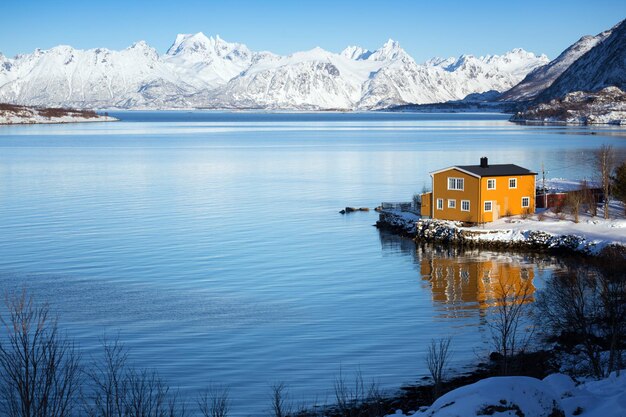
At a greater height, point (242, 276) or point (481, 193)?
point (481, 193)

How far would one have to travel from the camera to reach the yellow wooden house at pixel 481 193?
45.1m

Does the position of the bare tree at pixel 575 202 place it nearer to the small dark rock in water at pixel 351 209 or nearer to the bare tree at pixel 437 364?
the small dark rock in water at pixel 351 209

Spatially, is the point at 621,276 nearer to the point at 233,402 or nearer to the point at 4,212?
the point at 233,402

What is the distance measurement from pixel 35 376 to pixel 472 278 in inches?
987

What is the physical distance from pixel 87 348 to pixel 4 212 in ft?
112

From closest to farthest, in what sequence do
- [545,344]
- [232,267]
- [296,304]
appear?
[545,344], [296,304], [232,267]

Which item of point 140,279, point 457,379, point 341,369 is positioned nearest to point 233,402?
point 341,369

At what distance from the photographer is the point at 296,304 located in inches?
1176

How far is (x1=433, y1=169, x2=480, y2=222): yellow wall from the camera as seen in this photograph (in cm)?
4522

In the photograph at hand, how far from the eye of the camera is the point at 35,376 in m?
13.2

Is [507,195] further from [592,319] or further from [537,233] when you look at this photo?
[592,319]

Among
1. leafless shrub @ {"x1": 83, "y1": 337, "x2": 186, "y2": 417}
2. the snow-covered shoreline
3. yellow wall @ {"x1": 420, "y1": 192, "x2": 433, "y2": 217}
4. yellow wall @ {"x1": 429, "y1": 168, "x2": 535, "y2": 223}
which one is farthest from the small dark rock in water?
leafless shrub @ {"x1": 83, "y1": 337, "x2": 186, "y2": 417}

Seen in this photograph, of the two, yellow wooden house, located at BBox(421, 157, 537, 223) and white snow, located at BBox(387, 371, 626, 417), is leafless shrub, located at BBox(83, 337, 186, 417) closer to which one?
white snow, located at BBox(387, 371, 626, 417)

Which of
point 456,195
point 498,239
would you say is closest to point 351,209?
point 456,195
